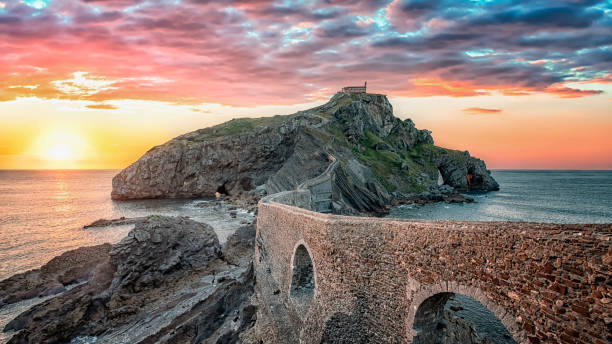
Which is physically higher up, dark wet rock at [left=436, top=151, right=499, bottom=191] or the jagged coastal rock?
dark wet rock at [left=436, top=151, right=499, bottom=191]

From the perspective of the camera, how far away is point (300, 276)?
1656 cm

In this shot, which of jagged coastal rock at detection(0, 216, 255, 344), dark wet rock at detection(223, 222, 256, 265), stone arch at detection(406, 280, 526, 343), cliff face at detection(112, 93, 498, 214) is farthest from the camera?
cliff face at detection(112, 93, 498, 214)

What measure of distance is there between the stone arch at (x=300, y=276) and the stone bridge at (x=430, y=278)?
0.05m

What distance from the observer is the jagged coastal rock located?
17844 mm

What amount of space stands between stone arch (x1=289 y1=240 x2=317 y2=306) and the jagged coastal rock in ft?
12.3

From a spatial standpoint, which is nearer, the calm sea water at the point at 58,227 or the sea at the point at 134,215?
the sea at the point at 134,215

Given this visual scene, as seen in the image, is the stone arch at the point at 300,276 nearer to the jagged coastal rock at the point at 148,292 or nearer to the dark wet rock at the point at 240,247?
the jagged coastal rock at the point at 148,292

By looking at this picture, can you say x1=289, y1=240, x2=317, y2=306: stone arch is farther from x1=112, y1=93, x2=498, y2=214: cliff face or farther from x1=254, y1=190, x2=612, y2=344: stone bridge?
x1=112, y1=93, x2=498, y2=214: cliff face

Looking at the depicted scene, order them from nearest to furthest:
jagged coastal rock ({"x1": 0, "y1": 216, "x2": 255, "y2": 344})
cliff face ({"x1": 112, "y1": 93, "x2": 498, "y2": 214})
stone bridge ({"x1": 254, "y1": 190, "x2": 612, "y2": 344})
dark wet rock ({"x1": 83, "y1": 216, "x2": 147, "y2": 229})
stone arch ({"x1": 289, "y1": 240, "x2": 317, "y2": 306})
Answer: stone bridge ({"x1": 254, "y1": 190, "x2": 612, "y2": 344}) < stone arch ({"x1": 289, "y1": 240, "x2": 317, "y2": 306}) < jagged coastal rock ({"x1": 0, "y1": 216, "x2": 255, "y2": 344}) < dark wet rock ({"x1": 83, "y1": 216, "x2": 147, "y2": 229}) < cliff face ({"x1": 112, "y1": 93, "x2": 498, "y2": 214})

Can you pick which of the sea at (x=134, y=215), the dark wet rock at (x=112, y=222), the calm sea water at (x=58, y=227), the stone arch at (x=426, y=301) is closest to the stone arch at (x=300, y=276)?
the stone arch at (x=426, y=301)

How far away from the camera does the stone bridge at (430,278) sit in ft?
20.7

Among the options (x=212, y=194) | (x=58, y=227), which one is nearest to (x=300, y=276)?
(x=58, y=227)

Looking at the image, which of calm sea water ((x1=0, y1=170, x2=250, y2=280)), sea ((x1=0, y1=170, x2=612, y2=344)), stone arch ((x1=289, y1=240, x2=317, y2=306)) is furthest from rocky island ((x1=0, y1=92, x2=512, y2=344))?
calm sea water ((x1=0, y1=170, x2=250, y2=280))

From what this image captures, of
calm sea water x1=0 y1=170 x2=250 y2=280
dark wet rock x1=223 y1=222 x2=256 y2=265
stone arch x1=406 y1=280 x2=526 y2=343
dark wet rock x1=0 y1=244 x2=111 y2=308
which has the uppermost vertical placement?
stone arch x1=406 y1=280 x2=526 y2=343
